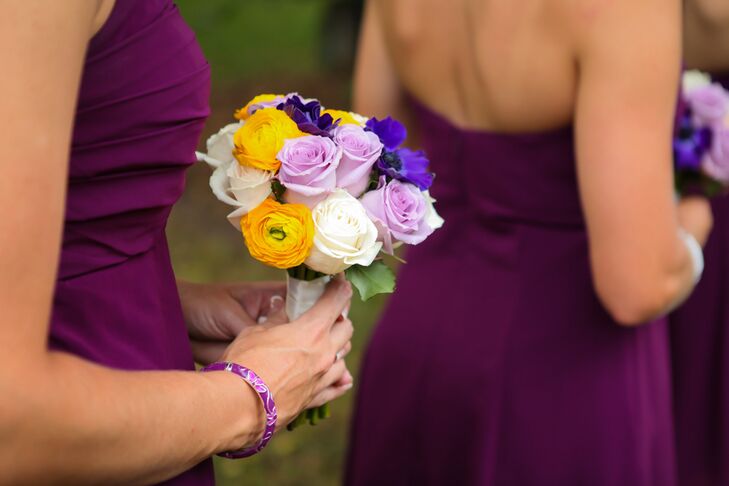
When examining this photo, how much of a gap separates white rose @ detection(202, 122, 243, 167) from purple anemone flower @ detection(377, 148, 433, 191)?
0.99 ft

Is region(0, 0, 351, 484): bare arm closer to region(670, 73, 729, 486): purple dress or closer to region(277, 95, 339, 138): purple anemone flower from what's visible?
region(277, 95, 339, 138): purple anemone flower

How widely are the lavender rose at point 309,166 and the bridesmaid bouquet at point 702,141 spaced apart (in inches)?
58.6

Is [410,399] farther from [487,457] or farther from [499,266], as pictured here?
[499,266]

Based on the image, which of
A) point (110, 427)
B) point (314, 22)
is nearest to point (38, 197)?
point (110, 427)

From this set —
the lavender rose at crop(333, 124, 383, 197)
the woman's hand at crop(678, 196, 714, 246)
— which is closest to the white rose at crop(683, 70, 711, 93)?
the woman's hand at crop(678, 196, 714, 246)

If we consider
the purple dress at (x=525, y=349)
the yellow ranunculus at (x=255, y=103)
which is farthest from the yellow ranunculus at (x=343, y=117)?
the purple dress at (x=525, y=349)

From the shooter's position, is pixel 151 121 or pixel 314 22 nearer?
pixel 151 121

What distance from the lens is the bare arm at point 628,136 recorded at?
2.27 meters

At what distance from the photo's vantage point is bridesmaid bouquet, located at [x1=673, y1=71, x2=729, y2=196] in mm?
2961

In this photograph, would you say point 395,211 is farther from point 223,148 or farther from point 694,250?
Result: point 694,250

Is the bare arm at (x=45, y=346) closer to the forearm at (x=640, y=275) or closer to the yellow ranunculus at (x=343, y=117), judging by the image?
the yellow ranunculus at (x=343, y=117)

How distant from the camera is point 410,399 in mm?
2926

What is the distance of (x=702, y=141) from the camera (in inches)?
118

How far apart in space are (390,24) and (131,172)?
143 cm
